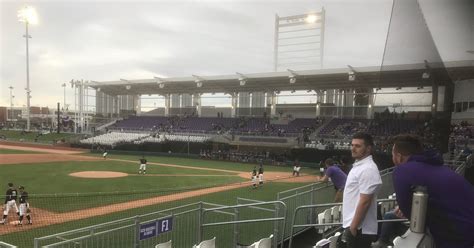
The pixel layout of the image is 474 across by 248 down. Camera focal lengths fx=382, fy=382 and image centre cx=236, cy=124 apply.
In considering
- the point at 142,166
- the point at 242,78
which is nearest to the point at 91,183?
the point at 142,166

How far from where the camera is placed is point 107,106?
66.6m

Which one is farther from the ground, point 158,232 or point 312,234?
point 158,232

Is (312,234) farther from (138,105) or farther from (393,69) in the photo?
(138,105)

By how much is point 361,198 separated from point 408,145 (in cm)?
108

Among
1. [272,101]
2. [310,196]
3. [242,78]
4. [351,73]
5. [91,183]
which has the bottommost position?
[91,183]

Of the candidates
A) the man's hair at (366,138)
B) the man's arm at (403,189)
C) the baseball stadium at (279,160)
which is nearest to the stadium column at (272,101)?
the baseball stadium at (279,160)

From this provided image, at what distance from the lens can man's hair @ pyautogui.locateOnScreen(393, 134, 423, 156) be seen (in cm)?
267

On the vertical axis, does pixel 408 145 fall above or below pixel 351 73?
below

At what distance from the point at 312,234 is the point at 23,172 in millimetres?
23621

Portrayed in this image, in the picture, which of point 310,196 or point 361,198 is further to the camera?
point 310,196

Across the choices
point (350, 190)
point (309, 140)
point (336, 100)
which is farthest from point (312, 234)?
point (336, 100)

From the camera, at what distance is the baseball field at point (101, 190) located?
13.2m

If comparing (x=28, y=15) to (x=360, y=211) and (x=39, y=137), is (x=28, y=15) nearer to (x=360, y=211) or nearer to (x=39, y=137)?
(x=39, y=137)

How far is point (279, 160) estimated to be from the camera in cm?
3809
